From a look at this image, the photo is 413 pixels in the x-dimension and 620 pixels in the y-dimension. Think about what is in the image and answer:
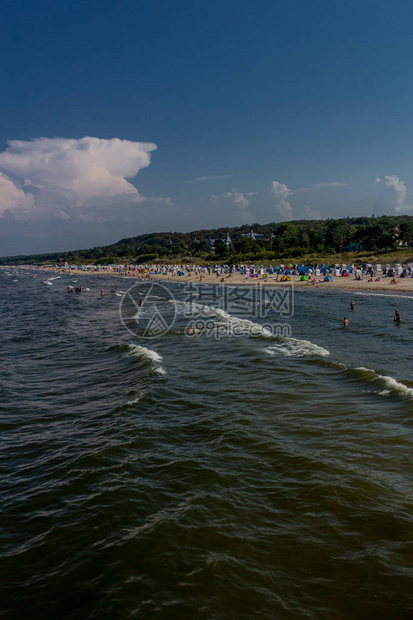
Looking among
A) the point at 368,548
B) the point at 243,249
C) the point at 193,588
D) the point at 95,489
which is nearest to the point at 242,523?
the point at 193,588

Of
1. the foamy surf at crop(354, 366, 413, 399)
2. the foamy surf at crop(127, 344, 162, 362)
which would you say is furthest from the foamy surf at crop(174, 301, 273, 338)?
the foamy surf at crop(354, 366, 413, 399)

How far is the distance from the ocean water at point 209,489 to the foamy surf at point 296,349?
3.05 feet

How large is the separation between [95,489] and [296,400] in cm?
841

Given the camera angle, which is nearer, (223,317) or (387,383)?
(387,383)

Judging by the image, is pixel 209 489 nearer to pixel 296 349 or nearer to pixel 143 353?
pixel 143 353

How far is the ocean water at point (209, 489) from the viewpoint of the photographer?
6.26m

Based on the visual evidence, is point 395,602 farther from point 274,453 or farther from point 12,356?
point 12,356

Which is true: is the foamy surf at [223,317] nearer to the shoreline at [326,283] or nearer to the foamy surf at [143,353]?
the foamy surf at [143,353]

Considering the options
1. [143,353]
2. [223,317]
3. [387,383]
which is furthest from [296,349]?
[223,317]

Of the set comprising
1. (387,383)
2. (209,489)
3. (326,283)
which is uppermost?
(326,283)

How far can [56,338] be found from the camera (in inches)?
1119

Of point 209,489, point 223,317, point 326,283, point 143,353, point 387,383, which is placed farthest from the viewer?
point 326,283

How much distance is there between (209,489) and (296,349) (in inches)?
584

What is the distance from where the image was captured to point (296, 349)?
22.7 meters
